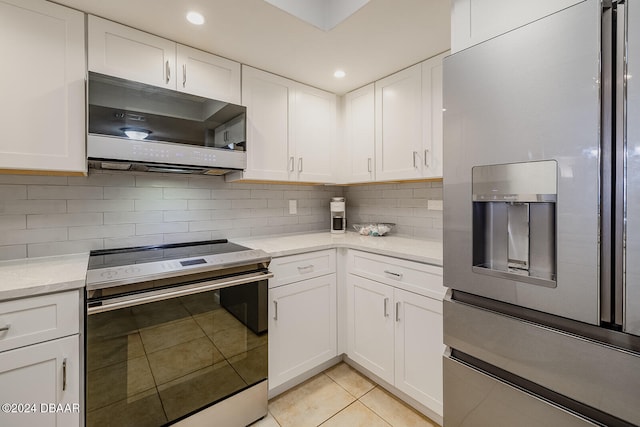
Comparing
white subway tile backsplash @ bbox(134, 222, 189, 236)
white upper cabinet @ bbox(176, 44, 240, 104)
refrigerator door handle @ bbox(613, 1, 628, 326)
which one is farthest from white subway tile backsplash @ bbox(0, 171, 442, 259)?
refrigerator door handle @ bbox(613, 1, 628, 326)

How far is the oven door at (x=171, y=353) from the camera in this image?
1180mm

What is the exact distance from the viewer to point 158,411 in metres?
1.31

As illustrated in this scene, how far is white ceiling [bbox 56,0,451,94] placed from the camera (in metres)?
1.40

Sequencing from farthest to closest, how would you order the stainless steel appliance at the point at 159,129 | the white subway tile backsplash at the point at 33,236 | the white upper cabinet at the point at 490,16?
the white subway tile backsplash at the point at 33,236, the stainless steel appliance at the point at 159,129, the white upper cabinet at the point at 490,16

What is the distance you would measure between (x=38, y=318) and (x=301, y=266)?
122 centimetres

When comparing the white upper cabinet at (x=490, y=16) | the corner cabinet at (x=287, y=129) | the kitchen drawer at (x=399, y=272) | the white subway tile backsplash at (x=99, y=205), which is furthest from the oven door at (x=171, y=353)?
the white upper cabinet at (x=490, y=16)

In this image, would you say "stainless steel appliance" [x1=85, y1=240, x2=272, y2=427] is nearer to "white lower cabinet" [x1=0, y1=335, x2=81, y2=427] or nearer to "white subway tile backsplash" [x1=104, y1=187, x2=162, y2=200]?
"white lower cabinet" [x1=0, y1=335, x2=81, y2=427]

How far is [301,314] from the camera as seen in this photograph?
1873 mm

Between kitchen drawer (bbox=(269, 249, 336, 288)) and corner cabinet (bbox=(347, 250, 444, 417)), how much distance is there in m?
0.15

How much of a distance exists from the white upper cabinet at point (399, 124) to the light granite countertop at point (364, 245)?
477mm

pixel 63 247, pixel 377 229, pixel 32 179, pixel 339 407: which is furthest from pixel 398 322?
pixel 32 179

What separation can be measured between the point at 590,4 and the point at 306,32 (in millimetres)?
1241

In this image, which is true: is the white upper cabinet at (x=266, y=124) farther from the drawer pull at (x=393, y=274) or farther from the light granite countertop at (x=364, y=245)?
the drawer pull at (x=393, y=274)

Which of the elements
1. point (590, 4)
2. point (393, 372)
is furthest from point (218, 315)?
point (590, 4)
